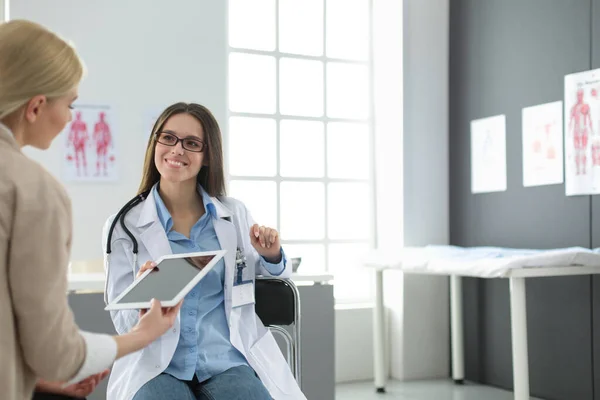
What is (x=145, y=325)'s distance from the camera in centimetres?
133

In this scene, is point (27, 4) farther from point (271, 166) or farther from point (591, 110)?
point (591, 110)

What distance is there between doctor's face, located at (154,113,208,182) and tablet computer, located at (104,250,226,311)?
1.64 ft

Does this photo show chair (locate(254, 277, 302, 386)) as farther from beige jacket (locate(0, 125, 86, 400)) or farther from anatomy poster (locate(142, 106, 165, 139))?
anatomy poster (locate(142, 106, 165, 139))

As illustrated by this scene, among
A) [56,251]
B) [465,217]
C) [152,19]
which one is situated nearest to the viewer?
[56,251]

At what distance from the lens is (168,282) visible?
146 cm

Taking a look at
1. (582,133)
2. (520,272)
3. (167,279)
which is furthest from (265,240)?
(582,133)

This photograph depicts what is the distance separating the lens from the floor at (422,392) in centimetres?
414

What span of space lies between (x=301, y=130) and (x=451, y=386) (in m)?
1.90

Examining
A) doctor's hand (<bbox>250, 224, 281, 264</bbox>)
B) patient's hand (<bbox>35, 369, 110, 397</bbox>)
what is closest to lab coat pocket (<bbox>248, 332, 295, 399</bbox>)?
doctor's hand (<bbox>250, 224, 281, 264</bbox>)

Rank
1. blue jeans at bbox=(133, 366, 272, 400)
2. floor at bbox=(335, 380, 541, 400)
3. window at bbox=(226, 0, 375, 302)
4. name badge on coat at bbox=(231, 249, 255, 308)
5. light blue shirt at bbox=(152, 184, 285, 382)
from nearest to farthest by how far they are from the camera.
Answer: blue jeans at bbox=(133, 366, 272, 400)
light blue shirt at bbox=(152, 184, 285, 382)
name badge on coat at bbox=(231, 249, 255, 308)
floor at bbox=(335, 380, 541, 400)
window at bbox=(226, 0, 375, 302)

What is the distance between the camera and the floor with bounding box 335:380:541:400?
4141 millimetres

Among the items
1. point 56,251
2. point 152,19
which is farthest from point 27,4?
point 56,251

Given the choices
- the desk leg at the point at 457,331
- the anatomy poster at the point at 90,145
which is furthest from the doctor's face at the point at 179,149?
the desk leg at the point at 457,331

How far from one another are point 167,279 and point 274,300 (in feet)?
2.37
